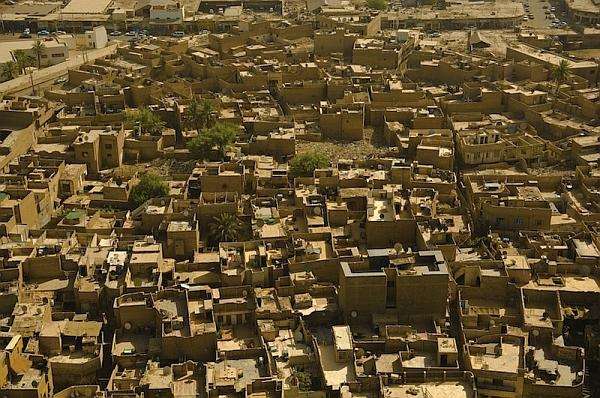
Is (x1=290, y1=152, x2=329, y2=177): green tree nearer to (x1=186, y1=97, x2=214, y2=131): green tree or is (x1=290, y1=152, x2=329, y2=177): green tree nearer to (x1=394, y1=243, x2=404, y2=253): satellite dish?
(x1=394, y1=243, x2=404, y2=253): satellite dish

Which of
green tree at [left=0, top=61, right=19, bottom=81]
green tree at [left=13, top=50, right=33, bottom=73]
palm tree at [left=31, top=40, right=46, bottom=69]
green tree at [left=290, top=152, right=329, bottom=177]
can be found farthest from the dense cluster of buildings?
palm tree at [left=31, top=40, right=46, bottom=69]

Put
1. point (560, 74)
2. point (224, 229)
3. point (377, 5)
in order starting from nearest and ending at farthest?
point (224, 229) < point (560, 74) < point (377, 5)

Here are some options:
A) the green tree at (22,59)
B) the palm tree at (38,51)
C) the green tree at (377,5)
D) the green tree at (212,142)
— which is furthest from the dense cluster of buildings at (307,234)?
the green tree at (377,5)

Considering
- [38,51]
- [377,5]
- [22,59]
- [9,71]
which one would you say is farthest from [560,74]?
[38,51]

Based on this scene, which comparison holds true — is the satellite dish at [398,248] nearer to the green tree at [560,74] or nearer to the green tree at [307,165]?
the green tree at [307,165]

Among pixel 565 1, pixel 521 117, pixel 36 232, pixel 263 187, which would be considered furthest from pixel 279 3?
pixel 36 232

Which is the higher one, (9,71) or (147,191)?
(9,71)

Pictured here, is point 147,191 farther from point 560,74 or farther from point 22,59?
point 560,74
